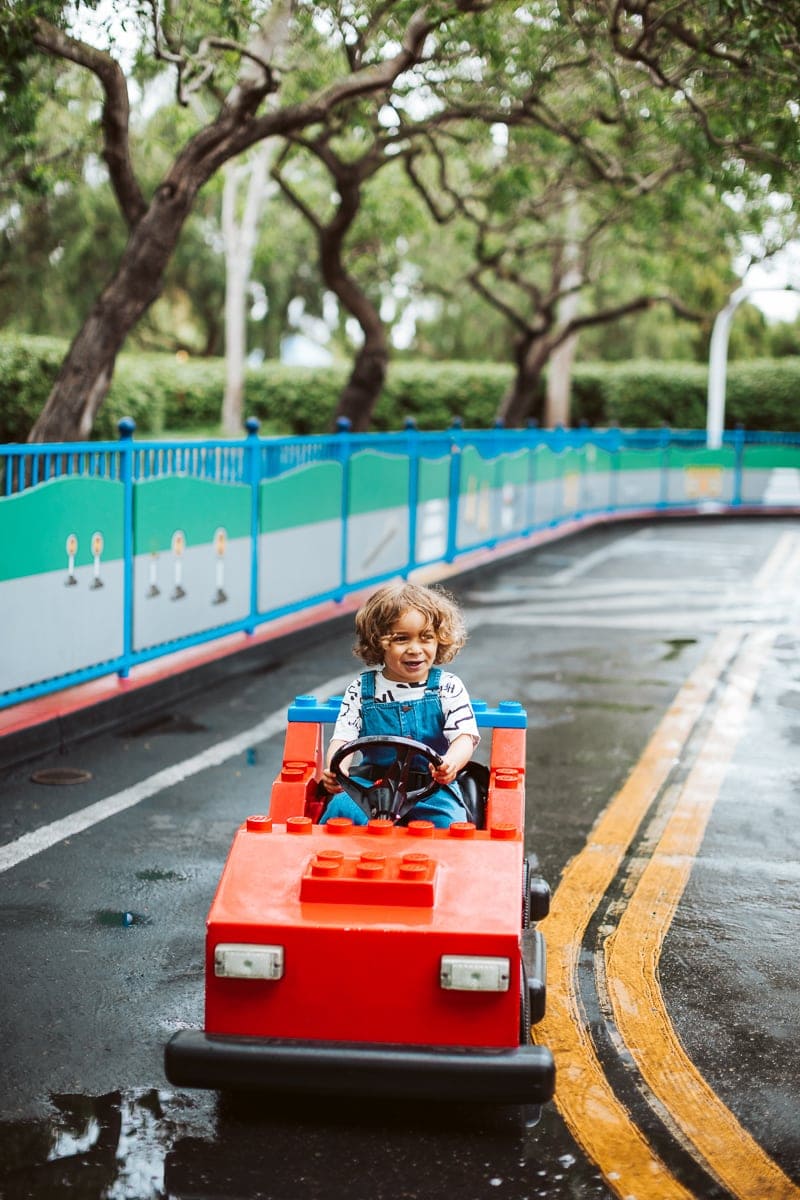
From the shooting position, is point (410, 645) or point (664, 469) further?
point (664, 469)

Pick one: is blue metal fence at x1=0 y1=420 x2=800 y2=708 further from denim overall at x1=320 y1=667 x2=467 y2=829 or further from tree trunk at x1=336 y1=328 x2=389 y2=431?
denim overall at x1=320 y1=667 x2=467 y2=829

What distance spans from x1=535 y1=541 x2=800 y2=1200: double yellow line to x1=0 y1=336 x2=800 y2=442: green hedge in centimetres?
2657

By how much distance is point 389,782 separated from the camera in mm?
4086

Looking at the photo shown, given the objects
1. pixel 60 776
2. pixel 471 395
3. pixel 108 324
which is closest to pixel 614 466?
pixel 471 395

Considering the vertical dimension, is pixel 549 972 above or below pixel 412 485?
below

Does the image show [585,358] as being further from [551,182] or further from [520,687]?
[520,687]

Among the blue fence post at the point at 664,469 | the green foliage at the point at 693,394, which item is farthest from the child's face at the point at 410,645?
the green foliage at the point at 693,394

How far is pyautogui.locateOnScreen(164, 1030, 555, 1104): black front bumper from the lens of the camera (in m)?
3.21

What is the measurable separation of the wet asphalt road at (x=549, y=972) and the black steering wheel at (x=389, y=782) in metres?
0.77

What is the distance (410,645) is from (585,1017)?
1211mm

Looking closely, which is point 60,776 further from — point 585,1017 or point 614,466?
point 614,466

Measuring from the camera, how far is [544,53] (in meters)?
13.4

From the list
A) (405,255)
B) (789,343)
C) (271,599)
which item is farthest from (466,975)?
(789,343)

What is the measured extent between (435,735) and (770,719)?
462 centimetres
